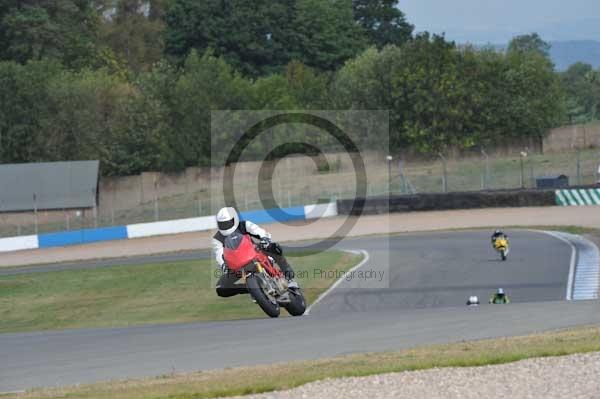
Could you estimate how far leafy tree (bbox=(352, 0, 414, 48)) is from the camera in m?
109

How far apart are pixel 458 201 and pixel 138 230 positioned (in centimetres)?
1370

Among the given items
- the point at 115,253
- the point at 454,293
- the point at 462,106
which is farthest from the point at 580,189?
the point at 462,106

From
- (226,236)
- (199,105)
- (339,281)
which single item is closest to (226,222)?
(226,236)

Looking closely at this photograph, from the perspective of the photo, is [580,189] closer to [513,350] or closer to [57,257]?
[57,257]

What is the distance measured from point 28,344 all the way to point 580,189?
3153 centimetres

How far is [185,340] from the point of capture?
45.7 feet

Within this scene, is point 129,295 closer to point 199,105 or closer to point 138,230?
point 138,230

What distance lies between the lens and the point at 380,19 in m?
110

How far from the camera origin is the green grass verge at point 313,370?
10430 millimetres

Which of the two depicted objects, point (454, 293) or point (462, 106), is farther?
point (462, 106)

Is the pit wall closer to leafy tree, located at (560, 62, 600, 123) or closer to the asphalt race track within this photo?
the asphalt race track

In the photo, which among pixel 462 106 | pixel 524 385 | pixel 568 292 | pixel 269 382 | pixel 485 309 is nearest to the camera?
pixel 524 385

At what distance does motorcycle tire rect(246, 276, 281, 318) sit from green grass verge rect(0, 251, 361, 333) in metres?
5.90

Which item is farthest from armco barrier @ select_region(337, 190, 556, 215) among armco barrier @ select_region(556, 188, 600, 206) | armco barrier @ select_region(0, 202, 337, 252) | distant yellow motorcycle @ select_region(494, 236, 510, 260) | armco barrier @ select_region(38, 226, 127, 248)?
distant yellow motorcycle @ select_region(494, 236, 510, 260)
